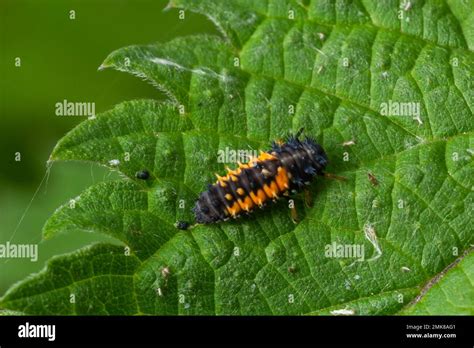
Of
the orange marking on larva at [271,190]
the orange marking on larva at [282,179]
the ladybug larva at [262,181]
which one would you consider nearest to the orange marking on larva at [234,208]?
the ladybug larva at [262,181]

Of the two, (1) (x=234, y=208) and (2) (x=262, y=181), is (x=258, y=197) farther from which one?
(1) (x=234, y=208)

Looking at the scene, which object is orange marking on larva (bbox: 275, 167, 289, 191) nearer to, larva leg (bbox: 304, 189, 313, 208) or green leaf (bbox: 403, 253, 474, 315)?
larva leg (bbox: 304, 189, 313, 208)

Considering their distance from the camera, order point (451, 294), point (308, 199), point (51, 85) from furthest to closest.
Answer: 1. point (51, 85)
2. point (308, 199)
3. point (451, 294)

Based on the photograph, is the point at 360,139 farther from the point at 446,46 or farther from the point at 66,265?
the point at 66,265

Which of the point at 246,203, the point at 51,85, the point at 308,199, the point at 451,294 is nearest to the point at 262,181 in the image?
the point at 246,203

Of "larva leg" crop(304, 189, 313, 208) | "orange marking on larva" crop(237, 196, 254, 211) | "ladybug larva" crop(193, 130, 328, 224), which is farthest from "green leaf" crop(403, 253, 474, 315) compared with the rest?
"orange marking on larva" crop(237, 196, 254, 211)
